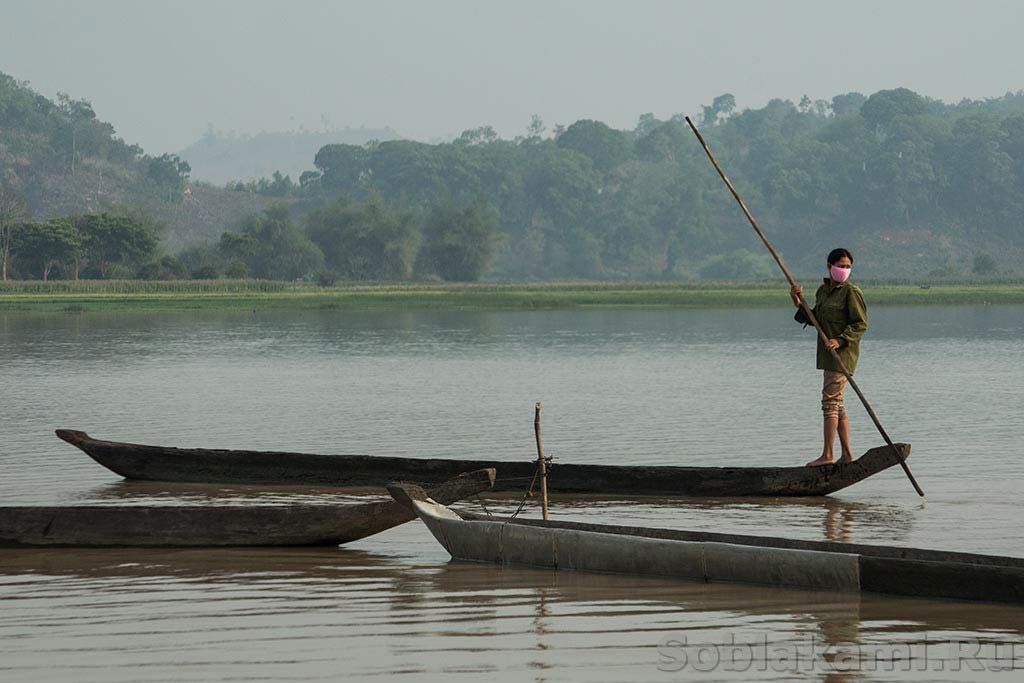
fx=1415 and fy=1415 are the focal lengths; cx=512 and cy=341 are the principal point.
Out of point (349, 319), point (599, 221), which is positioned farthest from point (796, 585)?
point (599, 221)

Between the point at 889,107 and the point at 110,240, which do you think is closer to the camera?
the point at 110,240

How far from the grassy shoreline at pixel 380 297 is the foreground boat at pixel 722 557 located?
2459 inches

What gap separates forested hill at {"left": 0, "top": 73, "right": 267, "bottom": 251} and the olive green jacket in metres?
134

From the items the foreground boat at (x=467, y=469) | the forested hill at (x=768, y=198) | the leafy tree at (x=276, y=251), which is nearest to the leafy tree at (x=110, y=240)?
the leafy tree at (x=276, y=251)

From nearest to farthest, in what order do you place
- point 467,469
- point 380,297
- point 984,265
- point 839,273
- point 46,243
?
1. point 839,273
2. point 467,469
3. point 380,297
4. point 46,243
5. point 984,265

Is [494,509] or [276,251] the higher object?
[276,251]

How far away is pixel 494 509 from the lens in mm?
11898

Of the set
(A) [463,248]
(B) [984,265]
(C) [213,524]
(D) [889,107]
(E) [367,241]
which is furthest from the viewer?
(D) [889,107]

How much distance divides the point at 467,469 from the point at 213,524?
2.97 metres

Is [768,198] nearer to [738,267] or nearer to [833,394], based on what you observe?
[738,267]

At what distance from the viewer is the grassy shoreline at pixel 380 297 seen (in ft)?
241

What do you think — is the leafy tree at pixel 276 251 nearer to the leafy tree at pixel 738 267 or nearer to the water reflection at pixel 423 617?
the leafy tree at pixel 738 267

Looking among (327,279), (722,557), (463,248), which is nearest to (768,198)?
(463,248)

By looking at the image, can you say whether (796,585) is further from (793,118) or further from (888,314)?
(793,118)
